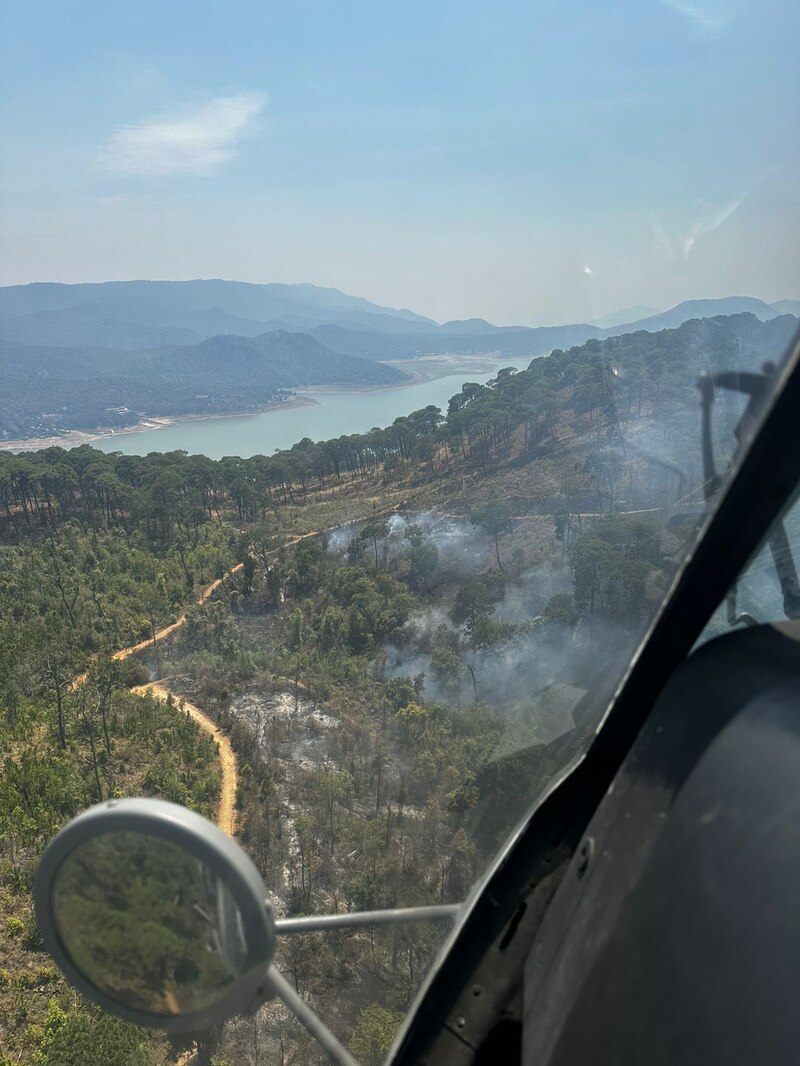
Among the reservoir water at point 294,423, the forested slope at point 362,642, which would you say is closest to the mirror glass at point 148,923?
the forested slope at point 362,642

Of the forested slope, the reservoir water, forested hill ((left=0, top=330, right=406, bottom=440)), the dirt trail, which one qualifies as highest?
forested hill ((left=0, top=330, right=406, bottom=440))

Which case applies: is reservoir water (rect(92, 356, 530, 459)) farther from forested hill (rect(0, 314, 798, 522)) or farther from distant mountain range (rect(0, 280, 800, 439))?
forested hill (rect(0, 314, 798, 522))

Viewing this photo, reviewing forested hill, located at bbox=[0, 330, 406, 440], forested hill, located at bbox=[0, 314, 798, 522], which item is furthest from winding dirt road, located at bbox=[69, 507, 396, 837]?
forested hill, located at bbox=[0, 330, 406, 440]

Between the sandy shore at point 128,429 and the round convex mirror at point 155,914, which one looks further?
the sandy shore at point 128,429

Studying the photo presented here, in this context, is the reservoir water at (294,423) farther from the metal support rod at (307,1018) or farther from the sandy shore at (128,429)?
the metal support rod at (307,1018)

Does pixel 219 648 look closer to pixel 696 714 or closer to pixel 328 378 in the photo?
pixel 696 714

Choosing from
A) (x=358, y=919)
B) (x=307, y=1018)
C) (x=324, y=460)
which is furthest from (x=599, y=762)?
(x=324, y=460)
